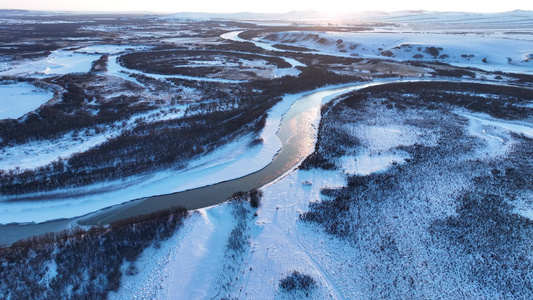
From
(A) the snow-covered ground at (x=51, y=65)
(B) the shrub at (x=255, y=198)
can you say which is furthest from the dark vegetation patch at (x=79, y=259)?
(A) the snow-covered ground at (x=51, y=65)

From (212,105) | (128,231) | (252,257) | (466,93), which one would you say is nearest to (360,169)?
(252,257)

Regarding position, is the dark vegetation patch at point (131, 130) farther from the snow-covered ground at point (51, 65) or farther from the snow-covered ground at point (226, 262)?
the snow-covered ground at point (51, 65)

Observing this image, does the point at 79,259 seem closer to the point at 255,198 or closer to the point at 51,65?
the point at 255,198

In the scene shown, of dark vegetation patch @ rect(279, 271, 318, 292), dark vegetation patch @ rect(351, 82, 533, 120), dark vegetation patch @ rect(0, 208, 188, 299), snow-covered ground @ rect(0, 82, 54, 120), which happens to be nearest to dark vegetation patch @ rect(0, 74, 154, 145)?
snow-covered ground @ rect(0, 82, 54, 120)

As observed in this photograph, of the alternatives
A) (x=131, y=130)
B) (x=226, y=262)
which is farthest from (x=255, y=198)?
(x=131, y=130)

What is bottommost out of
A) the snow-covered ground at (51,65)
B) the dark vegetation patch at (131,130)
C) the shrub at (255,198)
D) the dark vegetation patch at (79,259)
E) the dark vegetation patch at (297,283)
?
the dark vegetation patch at (297,283)

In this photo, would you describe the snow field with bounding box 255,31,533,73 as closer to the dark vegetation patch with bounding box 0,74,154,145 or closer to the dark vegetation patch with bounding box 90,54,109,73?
the dark vegetation patch with bounding box 90,54,109,73
